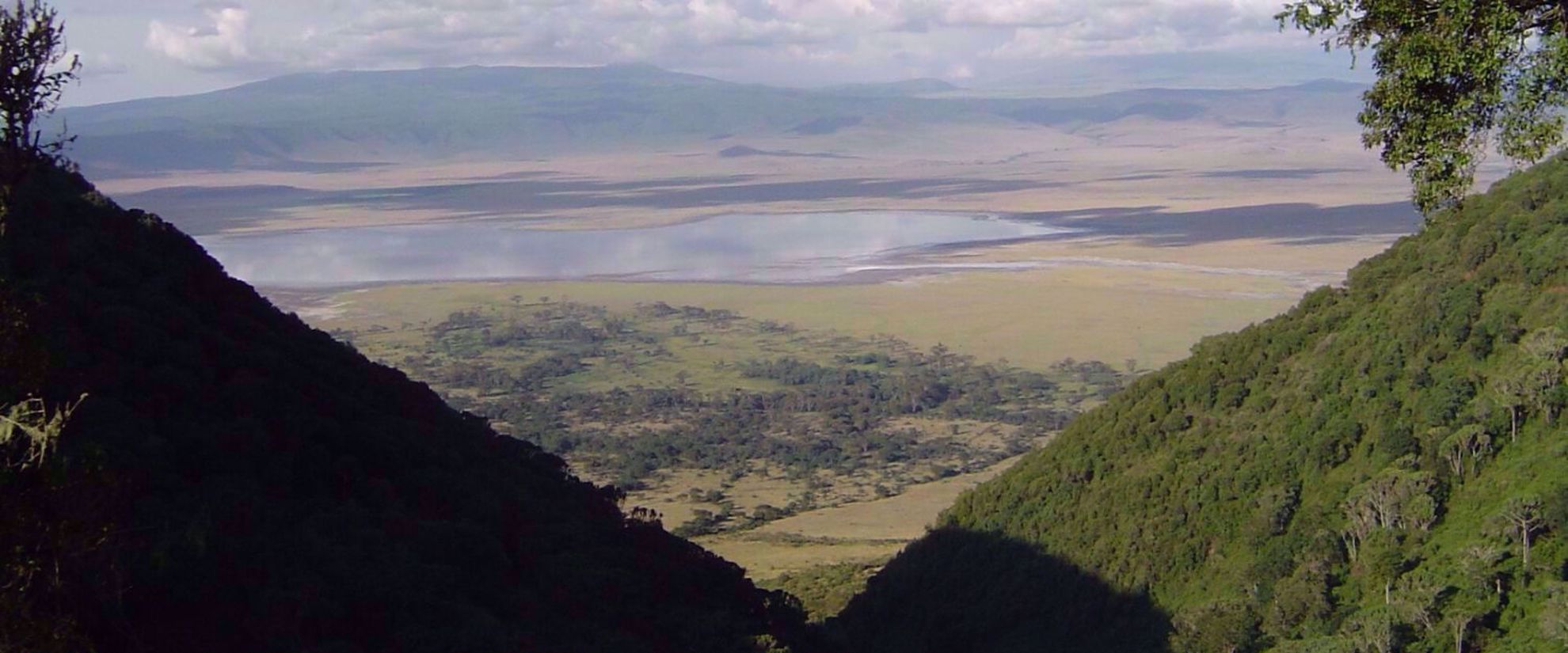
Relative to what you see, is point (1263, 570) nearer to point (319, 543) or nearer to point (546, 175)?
point (319, 543)

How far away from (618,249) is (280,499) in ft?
282

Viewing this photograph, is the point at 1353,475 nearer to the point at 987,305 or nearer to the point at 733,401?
the point at 733,401

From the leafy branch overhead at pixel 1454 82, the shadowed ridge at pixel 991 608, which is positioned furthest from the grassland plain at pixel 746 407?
the leafy branch overhead at pixel 1454 82

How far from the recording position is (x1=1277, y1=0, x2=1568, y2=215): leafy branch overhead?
680 cm

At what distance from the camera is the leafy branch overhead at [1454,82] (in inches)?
268

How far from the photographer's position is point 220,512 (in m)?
12.3

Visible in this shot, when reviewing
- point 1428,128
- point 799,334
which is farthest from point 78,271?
point 799,334

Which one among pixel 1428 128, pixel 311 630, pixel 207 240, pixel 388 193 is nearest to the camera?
pixel 1428 128

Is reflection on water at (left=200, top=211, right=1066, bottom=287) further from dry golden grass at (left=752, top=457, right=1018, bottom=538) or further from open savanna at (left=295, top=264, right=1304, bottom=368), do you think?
dry golden grass at (left=752, top=457, right=1018, bottom=538)

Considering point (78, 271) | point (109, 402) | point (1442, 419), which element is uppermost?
point (78, 271)

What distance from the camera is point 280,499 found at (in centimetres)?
1369

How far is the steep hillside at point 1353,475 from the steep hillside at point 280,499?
595cm

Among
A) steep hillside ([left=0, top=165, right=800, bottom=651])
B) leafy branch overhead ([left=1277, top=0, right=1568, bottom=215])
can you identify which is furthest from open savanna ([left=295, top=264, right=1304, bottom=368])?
leafy branch overhead ([left=1277, top=0, right=1568, bottom=215])

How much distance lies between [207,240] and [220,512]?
98.4 m
